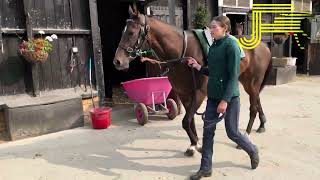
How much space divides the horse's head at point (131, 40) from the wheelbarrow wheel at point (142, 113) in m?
2.12

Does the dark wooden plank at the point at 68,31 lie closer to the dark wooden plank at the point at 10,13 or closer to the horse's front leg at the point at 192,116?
the dark wooden plank at the point at 10,13

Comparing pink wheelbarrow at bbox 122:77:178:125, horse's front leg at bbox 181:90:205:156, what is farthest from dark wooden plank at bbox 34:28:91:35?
horse's front leg at bbox 181:90:205:156

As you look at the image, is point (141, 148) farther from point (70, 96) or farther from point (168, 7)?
point (168, 7)

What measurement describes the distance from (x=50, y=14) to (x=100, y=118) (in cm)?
211

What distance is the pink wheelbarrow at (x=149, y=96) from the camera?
6316mm

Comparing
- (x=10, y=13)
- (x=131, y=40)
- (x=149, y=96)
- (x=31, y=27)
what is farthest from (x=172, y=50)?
(x=10, y=13)

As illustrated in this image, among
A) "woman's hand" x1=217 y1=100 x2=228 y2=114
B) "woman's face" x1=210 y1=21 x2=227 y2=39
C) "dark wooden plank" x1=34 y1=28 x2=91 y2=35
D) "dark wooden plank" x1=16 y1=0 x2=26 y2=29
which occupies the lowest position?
"woman's hand" x1=217 y1=100 x2=228 y2=114

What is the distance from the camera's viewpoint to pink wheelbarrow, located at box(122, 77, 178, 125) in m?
6.32

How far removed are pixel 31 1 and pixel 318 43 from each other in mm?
10574

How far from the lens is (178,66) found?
14.8ft

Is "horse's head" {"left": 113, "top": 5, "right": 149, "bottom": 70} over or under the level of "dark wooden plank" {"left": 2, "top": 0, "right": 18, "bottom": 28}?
under

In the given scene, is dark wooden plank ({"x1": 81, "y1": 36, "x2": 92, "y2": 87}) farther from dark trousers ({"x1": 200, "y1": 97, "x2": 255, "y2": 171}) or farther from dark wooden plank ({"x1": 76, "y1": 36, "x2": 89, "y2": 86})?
dark trousers ({"x1": 200, "y1": 97, "x2": 255, "y2": 171})

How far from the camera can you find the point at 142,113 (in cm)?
634

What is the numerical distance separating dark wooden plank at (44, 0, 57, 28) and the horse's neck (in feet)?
8.84
